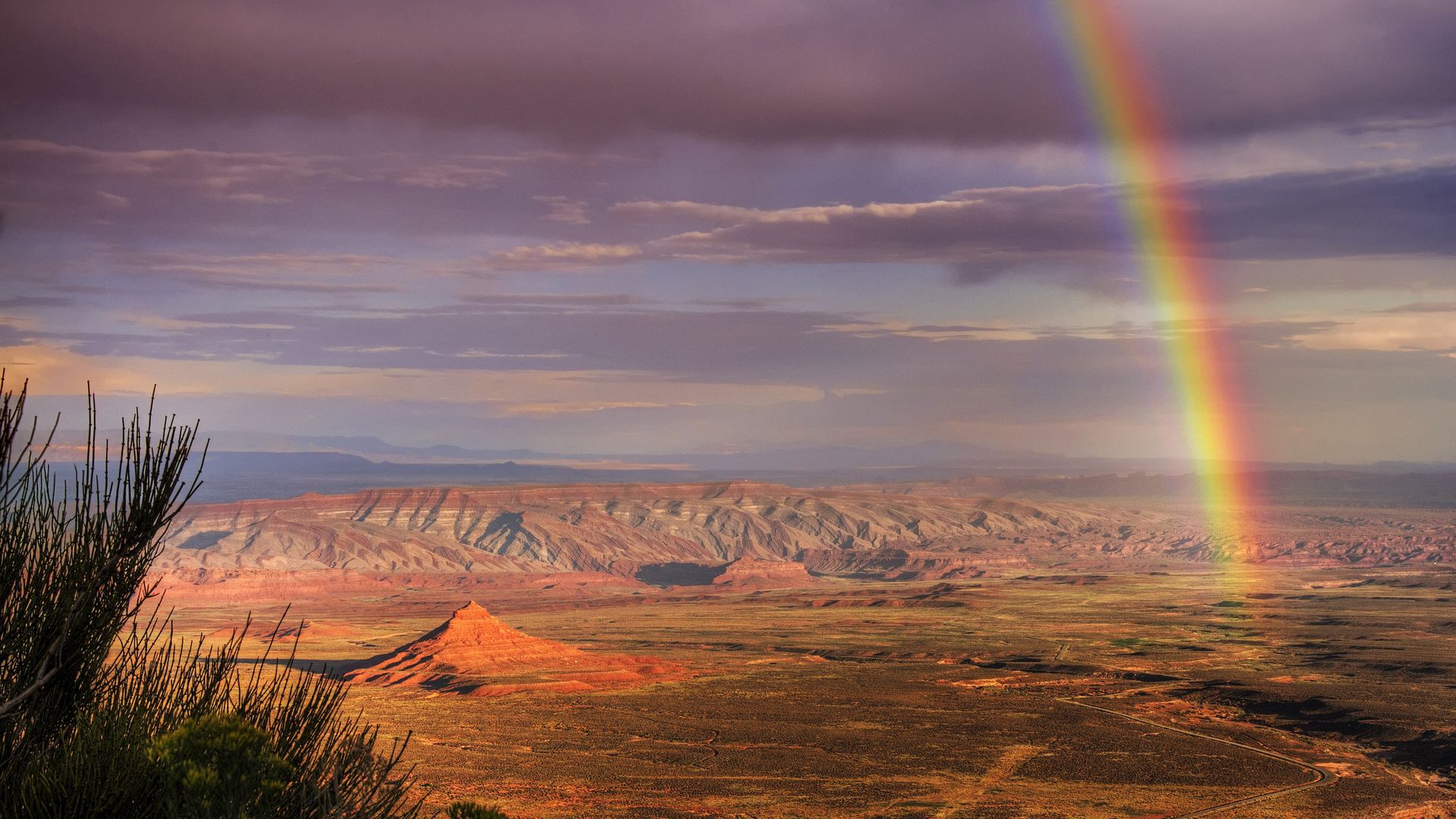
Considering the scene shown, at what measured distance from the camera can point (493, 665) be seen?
99750mm

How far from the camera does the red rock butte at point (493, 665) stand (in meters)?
92.9

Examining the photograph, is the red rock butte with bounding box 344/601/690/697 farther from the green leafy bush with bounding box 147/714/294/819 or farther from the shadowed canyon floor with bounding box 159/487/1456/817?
the green leafy bush with bounding box 147/714/294/819

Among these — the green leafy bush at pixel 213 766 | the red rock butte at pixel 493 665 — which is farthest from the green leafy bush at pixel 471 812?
the red rock butte at pixel 493 665

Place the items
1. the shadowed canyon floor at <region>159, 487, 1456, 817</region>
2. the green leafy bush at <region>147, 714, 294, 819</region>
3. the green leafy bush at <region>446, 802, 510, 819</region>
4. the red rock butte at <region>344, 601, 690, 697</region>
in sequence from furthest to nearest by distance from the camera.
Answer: the red rock butte at <region>344, 601, 690, 697</region>
the shadowed canyon floor at <region>159, 487, 1456, 817</region>
the green leafy bush at <region>446, 802, 510, 819</region>
the green leafy bush at <region>147, 714, 294, 819</region>

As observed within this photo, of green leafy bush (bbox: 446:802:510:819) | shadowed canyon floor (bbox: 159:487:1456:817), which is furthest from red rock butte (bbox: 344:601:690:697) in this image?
green leafy bush (bbox: 446:802:510:819)

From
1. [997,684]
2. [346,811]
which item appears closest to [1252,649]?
[997,684]

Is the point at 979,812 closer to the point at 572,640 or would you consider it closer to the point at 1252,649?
the point at 1252,649

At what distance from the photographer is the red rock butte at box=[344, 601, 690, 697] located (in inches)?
3659

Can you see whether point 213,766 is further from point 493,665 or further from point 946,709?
point 493,665

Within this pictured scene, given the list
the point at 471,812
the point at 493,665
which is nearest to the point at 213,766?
the point at 471,812

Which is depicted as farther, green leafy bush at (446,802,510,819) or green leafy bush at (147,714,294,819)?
green leafy bush at (446,802,510,819)

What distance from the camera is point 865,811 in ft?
174

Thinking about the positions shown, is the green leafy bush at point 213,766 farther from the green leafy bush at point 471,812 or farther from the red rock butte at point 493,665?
the red rock butte at point 493,665

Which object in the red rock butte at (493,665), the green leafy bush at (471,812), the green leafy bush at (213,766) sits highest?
the green leafy bush at (213,766)
